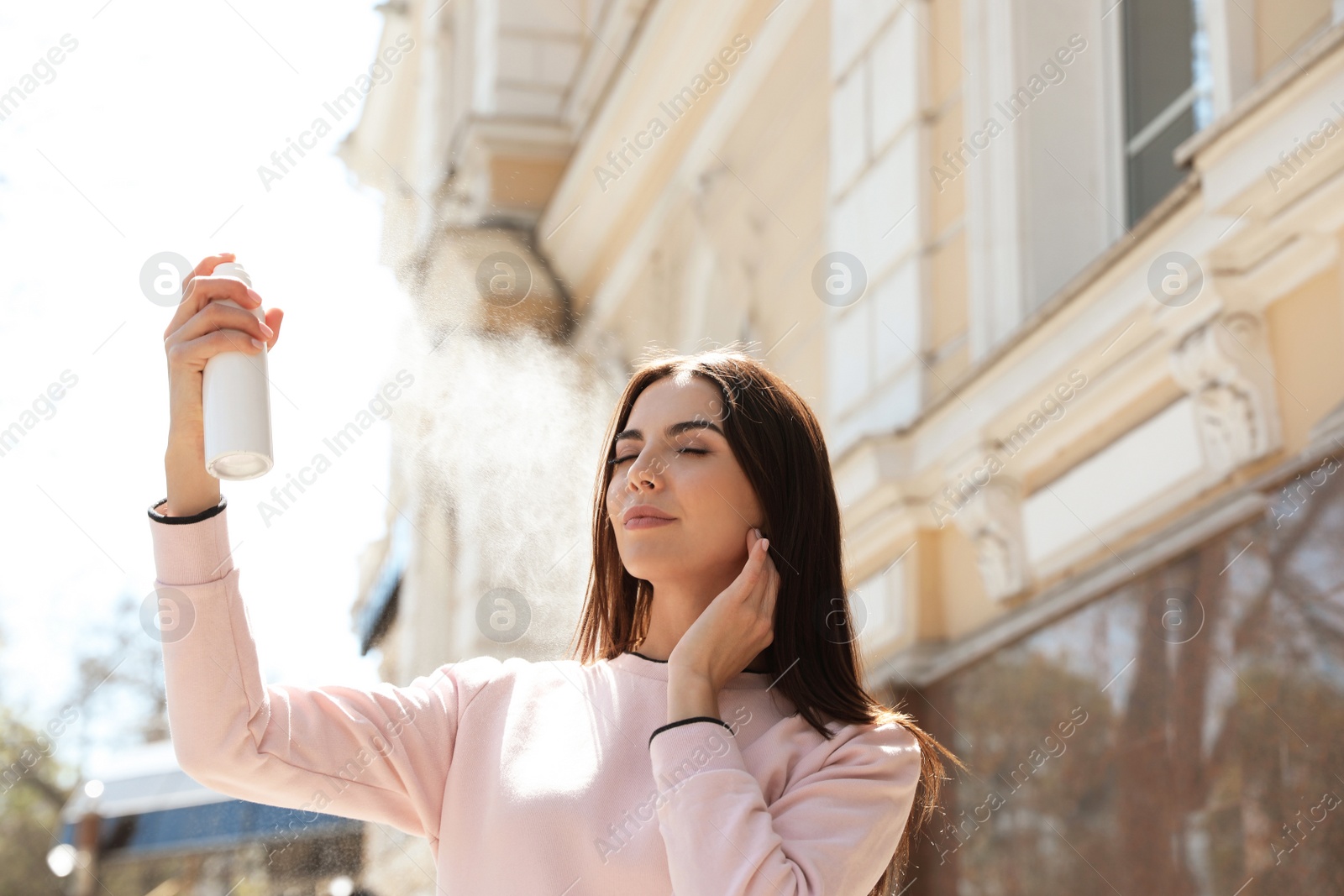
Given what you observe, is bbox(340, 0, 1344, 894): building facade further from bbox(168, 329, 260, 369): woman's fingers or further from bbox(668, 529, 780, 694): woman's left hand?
bbox(168, 329, 260, 369): woman's fingers

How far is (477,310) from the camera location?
8273 mm

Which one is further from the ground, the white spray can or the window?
the window

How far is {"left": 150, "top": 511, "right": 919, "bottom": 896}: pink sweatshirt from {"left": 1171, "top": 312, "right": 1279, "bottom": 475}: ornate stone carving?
6.36 feet

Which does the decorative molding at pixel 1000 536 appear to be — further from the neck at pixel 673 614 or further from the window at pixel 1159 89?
the neck at pixel 673 614

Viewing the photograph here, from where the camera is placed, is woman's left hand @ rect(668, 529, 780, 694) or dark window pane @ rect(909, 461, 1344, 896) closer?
woman's left hand @ rect(668, 529, 780, 694)

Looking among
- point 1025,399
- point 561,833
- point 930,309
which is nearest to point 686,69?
point 930,309

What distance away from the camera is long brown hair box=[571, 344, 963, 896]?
Result: 76.5 inches

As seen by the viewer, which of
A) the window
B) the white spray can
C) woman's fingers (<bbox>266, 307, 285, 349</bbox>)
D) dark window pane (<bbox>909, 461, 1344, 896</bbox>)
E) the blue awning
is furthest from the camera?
the blue awning

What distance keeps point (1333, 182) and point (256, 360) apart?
8.21 feet

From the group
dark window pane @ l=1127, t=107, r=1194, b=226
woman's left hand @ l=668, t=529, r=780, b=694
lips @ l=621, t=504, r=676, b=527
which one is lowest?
woman's left hand @ l=668, t=529, r=780, b=694

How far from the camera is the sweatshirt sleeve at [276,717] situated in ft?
5.15

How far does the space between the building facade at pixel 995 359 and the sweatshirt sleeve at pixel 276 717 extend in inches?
68.0

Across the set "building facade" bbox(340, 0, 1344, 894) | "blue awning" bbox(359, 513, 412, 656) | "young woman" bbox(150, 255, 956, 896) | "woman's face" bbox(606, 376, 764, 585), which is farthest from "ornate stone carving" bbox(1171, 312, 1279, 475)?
"blue awning" bbox(359, 513, 412, 656)

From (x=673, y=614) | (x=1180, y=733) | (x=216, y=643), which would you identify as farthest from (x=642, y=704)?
(x=1180, y=733)
